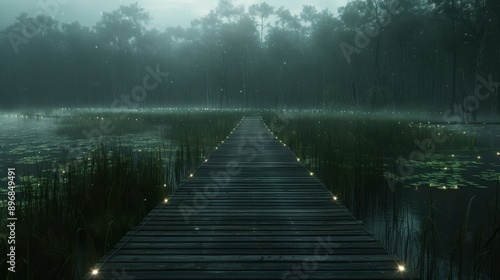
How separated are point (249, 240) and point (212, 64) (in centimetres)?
4495

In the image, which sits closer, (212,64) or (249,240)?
(249,240)

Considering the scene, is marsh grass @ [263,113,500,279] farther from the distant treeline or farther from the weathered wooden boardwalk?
the distant treeline

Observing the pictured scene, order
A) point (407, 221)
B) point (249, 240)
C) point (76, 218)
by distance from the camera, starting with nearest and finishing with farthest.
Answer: point (249, 240) < point (407, 221) < point (76, 218)

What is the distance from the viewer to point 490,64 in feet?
111

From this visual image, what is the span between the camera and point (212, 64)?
4744 cm

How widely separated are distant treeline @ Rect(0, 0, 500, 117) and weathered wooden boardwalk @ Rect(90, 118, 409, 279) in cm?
3362

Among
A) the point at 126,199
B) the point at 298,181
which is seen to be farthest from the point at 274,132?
the point at 126,199

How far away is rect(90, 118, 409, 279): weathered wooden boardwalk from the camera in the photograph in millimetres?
3063

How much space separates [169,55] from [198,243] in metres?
52.5

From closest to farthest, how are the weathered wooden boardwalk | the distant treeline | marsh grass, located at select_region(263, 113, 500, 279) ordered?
the weathered wooden boardwalk < marsh grass, located at select_region(263, 113, 500, 279) < the distant treeline

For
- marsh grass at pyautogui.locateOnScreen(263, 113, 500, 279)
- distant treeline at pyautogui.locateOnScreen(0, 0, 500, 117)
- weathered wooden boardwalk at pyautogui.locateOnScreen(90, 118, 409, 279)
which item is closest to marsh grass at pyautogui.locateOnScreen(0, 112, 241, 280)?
weathered wooden boardwalk at pyautogui.locateOnScreen(90, 118, 409, 279)

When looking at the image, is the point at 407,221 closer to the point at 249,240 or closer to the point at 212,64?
the point at 249,240

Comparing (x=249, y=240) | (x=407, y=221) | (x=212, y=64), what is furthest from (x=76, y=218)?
(x=212, y=64)

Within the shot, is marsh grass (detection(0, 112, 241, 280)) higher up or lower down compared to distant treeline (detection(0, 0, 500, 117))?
lower down
